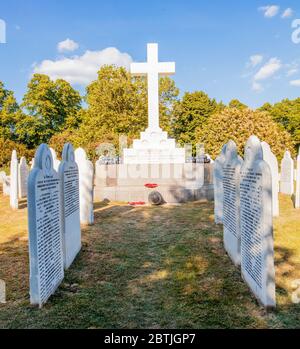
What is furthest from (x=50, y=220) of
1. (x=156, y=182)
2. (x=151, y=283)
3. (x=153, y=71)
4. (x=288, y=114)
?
(x=288, y=114)

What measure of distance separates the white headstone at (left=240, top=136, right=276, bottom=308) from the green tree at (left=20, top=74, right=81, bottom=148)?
32800 mm

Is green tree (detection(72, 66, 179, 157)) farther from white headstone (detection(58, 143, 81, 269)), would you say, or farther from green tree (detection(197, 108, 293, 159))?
white headstone (detection(58, 143, 81, 269))

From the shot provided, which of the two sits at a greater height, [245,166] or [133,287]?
[245,166]

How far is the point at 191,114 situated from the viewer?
119 ft

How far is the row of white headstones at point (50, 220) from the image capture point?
3424mm

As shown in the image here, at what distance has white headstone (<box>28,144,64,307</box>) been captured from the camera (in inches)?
134

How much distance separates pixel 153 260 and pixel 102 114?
78.4 ft

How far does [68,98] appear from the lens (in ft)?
123

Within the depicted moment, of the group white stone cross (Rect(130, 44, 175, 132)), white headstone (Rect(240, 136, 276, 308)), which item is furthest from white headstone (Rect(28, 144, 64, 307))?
white stone cross (Rect(130, 44, 175, 132))

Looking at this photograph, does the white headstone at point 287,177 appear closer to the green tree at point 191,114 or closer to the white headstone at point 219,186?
the white headstone at point 219,186

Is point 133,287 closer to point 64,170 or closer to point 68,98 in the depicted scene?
point 64,170

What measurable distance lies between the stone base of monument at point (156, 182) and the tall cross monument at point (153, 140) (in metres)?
1.07
